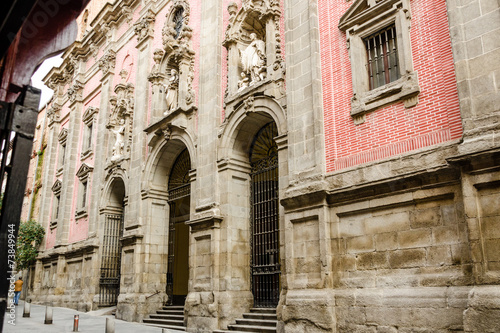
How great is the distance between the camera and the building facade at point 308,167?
7.47 metres

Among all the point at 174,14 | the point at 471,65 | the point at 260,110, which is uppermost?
the point at 174,14

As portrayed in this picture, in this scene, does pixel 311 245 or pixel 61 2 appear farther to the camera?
pixel 311 245

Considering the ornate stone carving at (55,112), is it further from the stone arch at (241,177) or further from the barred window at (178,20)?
the stone arch at (241,177)

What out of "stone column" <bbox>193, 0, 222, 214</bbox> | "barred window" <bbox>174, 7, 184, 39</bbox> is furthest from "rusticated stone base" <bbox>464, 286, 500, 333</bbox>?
"barred window" <bbox>174, 7, 184, 39</bbox>

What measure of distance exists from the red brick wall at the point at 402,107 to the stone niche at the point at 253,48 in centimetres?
184

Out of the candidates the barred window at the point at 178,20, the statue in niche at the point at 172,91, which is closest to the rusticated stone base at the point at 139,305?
the statue in niche at the point at 172,91

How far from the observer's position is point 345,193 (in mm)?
9148

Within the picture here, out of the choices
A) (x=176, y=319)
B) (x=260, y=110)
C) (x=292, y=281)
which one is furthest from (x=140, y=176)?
(x=292, y=281)

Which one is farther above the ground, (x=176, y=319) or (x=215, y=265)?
(x=215, y=265)

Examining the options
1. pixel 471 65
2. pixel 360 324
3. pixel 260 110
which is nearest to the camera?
pixel 471 65

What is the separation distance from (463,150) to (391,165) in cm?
157

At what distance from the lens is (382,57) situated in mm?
9602

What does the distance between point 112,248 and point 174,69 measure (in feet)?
26.9

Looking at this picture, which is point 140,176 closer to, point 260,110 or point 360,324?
point 260,110
